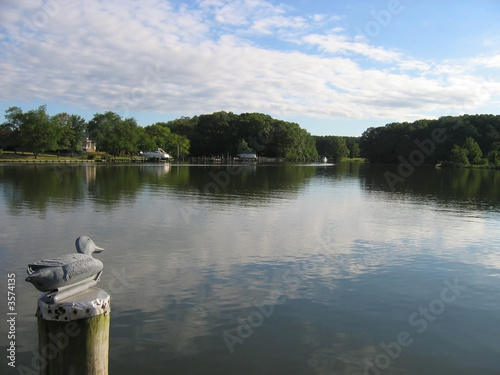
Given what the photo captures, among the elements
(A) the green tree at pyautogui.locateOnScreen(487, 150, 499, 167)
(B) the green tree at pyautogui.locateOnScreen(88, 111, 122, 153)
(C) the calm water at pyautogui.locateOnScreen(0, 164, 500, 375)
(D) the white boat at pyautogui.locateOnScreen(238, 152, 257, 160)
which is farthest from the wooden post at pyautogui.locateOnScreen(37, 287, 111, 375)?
(D) the white boat at pyautogui.locateOnScreen(238, 152, 257, 160)

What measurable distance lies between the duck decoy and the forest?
10118cm

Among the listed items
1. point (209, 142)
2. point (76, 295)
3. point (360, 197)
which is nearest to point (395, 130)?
point (209, 142)

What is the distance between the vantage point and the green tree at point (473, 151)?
117 meters

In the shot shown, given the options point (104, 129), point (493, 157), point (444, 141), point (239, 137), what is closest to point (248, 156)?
point (239, 137)

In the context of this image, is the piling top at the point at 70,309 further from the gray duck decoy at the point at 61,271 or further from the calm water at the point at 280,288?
the calm water at the point at 280,288

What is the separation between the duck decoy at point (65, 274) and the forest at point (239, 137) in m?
101

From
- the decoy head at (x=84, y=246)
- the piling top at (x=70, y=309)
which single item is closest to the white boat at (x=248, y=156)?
the decoy head at (x=84, y=246)

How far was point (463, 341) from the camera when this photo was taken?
27.0 feet

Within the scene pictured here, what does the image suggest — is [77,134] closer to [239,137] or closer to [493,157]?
[239,137]

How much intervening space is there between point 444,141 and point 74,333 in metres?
138

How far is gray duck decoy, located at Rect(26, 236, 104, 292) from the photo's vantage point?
14.2 feet

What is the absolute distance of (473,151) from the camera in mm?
117375

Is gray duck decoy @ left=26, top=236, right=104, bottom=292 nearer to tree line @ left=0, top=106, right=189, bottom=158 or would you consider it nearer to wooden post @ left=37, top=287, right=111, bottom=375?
wooden post @ left=37, top=287, right=111, bottom=375

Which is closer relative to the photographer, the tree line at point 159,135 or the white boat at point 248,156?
the tree line at point 159,135
